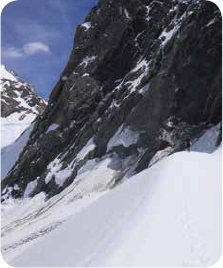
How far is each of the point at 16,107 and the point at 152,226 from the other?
132m

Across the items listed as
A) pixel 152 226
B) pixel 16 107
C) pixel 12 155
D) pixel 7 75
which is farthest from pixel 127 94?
pixel 7 75

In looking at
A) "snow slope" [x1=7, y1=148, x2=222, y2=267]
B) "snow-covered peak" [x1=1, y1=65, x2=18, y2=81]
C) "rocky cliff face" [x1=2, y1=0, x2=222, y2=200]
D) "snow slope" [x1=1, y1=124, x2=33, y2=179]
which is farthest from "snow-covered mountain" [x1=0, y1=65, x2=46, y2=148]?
"snow slope" [x1=7, y1=148, x2=222, y2=267]

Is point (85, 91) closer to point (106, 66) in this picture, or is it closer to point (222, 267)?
point (106, 66)

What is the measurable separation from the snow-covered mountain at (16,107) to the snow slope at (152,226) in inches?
4247

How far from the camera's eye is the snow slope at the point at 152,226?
10.9m

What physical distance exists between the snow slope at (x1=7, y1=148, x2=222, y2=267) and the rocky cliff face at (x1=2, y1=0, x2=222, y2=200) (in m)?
15.1

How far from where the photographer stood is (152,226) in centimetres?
1227

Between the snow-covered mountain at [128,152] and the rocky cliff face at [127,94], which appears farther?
the rocky cliff face at [127,94]

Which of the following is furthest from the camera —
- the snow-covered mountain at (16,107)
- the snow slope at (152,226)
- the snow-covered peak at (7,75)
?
the snow-covered peak at (7,75)

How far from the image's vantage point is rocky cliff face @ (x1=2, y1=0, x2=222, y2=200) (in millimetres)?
35500

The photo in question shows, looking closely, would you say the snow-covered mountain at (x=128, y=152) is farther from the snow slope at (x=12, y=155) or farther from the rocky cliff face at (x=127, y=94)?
the snow slope at (x=12, y=155)

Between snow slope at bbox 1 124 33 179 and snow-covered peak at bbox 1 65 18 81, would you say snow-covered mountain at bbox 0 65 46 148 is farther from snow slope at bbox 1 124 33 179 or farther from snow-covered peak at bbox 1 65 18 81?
snow slope at bbox 1 124 33 179

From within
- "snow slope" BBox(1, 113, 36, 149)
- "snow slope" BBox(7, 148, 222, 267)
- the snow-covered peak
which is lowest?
"snow slope" BBox(7, 148, 222, 267)

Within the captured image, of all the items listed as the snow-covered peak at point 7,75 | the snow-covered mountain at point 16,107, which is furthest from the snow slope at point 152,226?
the snow-covered peak at point 7,75
